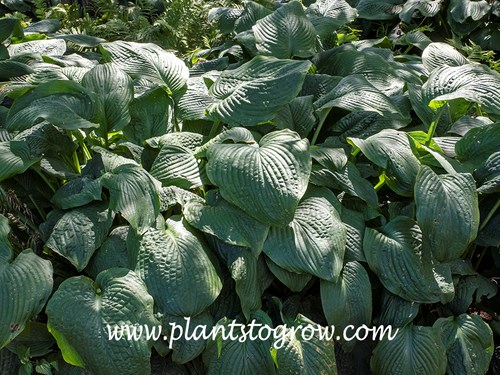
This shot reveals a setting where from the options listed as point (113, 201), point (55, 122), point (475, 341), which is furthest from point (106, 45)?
point (475, 341)

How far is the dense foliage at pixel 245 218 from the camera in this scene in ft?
6.81

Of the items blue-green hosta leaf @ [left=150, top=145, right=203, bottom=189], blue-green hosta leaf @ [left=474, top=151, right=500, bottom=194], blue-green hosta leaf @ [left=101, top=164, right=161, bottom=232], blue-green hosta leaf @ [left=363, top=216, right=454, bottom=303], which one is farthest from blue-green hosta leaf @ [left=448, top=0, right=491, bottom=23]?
blue-green hosta leaf @ [left=101, top=164, right=161, bottom=232]

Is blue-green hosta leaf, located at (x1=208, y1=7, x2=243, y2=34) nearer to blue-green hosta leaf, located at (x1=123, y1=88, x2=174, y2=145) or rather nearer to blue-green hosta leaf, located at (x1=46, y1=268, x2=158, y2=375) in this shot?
blue-green hosta leaf, located at (x1=123, y1=88, x2=174, y2=145)

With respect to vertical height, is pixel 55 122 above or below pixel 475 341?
above

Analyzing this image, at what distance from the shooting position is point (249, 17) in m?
3.68

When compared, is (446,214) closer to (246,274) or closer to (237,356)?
(246,274)

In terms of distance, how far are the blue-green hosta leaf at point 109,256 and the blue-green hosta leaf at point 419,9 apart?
3252 mm

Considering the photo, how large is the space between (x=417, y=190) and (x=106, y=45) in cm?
162

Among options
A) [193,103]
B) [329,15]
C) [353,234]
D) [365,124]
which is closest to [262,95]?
[193,103]

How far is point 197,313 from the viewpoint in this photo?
209cm

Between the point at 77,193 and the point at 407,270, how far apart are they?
1.22 meters

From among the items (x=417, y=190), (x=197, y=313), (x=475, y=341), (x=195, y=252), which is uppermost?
(x=417, y=190)

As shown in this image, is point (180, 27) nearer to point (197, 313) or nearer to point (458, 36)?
point (458, 36)

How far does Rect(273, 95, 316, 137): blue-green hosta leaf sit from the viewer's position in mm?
2719
